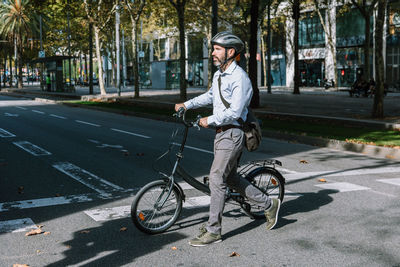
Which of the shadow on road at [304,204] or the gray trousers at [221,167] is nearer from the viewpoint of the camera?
the gray trousers at [221,167]

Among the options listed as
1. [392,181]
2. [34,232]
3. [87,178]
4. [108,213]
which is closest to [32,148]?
[87,178]

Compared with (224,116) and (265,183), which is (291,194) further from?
(224,116)

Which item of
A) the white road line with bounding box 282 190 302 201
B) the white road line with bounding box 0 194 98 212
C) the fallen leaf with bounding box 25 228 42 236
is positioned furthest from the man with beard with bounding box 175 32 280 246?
the white road line with bounding box 0 194 98 212

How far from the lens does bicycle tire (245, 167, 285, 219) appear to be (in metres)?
5.63

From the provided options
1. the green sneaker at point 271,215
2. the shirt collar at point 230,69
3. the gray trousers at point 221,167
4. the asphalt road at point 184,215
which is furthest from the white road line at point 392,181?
the shirt collar at point 230,69

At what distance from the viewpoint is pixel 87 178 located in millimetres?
8375

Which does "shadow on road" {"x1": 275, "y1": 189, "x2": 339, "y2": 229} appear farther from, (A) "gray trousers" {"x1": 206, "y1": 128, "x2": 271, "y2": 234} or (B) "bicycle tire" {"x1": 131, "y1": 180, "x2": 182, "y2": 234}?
(B) "bicycle tire" {"x1": 131, "y1": 180, "x2": 182, "y2": 234}

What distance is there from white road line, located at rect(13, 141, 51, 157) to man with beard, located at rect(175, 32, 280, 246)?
689cm

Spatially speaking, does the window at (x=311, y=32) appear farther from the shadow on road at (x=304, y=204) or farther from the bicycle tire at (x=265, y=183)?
the bicycle tire at (x=265, y=183)

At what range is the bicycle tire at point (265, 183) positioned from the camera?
5633 millimetres

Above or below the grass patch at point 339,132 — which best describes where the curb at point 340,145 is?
below

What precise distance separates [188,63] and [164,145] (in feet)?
162

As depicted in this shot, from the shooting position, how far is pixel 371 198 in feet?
22.5

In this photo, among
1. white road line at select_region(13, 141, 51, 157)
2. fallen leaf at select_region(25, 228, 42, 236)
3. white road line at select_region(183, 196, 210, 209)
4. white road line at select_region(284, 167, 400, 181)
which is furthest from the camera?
white road line at select_region(13, 141, 51, 157)
